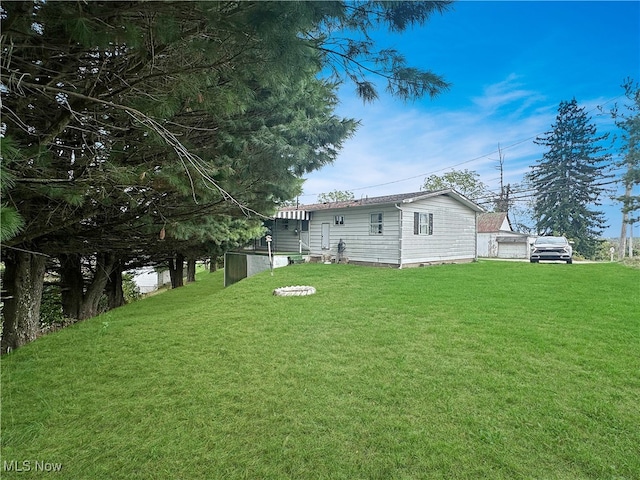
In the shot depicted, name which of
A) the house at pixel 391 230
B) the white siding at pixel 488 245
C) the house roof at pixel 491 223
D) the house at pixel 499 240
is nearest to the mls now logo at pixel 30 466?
the house at pixel 391 230

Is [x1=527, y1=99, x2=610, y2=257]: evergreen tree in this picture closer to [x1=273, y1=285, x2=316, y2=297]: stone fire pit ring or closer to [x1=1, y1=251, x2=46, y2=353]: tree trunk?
[x1=273, y1=285, x2=316, y2=297]: stone fire pit ring

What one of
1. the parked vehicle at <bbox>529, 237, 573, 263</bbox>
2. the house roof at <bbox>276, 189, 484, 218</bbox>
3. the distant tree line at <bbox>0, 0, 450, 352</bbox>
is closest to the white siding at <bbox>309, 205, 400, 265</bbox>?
the house roof at <bbox>276, 189, 484, 218</bbox>

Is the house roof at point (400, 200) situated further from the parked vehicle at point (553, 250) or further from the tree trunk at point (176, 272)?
the tree trunk at point (176, 272)

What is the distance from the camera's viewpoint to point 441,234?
1384 centimetres

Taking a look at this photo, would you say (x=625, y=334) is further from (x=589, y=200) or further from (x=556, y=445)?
(x=589, y=200)

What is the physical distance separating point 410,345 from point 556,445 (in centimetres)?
196

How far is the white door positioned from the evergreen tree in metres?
21.7

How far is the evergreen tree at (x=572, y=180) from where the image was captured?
2461cm

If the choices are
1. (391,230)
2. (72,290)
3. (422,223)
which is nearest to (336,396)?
(72,290)

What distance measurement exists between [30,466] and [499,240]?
2540cm

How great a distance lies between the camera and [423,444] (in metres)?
2.17

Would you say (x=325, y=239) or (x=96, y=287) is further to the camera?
(x=325, y=239)

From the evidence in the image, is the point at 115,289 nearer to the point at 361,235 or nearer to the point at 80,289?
the point at 80,289

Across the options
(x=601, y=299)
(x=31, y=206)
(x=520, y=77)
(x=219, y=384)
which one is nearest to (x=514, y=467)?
(x=219, y=384)
